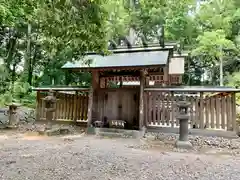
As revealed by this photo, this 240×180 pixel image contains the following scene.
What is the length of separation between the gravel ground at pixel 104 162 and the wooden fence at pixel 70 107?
2.65 meters

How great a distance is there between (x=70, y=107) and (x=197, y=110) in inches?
190

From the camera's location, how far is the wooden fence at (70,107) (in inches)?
354

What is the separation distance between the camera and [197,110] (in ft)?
25.1

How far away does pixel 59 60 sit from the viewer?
16875 millimetres

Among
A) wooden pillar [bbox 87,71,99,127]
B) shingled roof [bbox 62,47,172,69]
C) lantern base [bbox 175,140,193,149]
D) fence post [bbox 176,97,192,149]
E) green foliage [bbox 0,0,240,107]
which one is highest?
green foliage [bbox 0,0,240,107]

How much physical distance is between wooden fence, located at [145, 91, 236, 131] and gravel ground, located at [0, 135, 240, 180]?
1.96 meters

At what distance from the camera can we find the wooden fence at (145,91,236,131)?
737cm

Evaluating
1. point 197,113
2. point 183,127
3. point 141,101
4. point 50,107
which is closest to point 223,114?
point 197,113

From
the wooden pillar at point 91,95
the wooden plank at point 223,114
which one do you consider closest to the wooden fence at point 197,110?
the wooden plank at point 223,114

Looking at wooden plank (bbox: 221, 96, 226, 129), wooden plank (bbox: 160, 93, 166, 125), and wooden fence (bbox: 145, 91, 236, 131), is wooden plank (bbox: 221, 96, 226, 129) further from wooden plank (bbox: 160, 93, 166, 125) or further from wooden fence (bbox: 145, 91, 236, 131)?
wooden plank (bbox: 160, 93, 166, 125)

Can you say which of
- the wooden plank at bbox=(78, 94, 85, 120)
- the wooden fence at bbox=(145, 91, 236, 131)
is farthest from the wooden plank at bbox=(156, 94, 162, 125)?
the wooden plank at bbox=(78, 94, 85, 120)

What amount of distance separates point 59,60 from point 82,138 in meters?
11.0

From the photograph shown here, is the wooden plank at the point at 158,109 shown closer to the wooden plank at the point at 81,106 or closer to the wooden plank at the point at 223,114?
the wooden plank at the point at 223,114

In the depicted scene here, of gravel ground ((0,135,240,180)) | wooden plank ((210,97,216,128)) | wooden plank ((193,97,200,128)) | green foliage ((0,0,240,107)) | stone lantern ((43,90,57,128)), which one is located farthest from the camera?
green foliage ((0,0,240,107))
